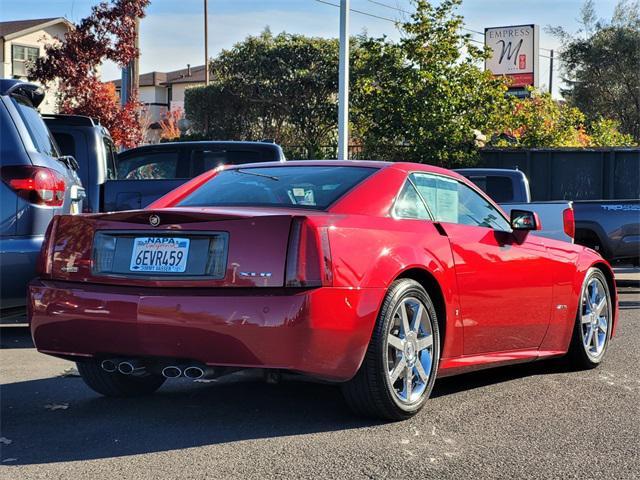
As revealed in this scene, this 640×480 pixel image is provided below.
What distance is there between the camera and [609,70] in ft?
124

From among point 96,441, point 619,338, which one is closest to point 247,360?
point 96,441

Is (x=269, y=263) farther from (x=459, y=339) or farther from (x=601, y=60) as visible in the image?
(x=601, y=60)

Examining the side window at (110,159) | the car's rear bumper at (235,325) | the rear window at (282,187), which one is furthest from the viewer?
the side window at (110,159)

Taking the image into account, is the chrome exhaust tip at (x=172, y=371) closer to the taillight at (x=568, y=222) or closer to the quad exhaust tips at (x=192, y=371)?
the quad exhaust tips at (x=192, y=371)

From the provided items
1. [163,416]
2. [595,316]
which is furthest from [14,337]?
[595,316]

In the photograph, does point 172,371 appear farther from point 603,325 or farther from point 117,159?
point 117,159

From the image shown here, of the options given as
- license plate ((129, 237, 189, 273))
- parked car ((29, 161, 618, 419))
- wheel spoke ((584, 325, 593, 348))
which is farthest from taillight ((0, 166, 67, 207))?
wheel spoke ((584, 325, 593, 348))

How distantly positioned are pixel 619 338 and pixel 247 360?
479 cm

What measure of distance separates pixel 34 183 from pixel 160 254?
202 cm

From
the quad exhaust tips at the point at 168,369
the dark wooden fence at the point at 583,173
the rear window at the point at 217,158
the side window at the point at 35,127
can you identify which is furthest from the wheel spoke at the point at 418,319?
the dark wooden fence at the point at 583,173

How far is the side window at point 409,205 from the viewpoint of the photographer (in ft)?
17.2

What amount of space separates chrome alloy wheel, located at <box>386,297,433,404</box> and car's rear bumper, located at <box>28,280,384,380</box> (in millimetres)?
303

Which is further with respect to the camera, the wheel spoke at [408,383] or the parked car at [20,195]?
the parked car at [20,195]

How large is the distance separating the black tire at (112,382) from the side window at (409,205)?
5.75ft
